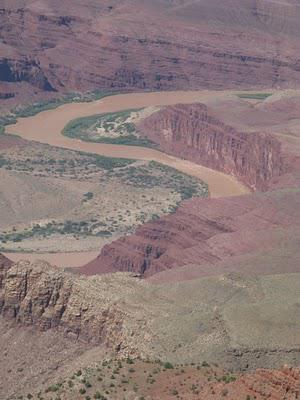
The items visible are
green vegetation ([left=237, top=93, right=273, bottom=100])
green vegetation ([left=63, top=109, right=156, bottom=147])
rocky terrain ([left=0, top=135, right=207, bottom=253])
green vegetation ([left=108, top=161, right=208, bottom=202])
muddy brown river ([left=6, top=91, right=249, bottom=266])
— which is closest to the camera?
rocky terrain ([left=0, top=135, right=207, bottom=253])

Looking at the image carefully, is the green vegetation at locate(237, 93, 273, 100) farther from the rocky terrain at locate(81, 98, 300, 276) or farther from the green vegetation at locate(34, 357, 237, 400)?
A: the green vegetation at locate(34, 357, 237, 400)

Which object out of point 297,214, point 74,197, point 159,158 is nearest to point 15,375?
point 297,214

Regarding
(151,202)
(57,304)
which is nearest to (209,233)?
(57,304)

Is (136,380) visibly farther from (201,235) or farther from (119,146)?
(119,146)

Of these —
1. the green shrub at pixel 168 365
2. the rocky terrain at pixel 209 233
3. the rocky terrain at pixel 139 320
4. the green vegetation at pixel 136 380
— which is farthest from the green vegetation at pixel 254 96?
the green vegetation at pixel 136 380

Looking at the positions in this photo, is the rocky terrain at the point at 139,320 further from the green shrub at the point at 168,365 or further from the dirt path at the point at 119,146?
the dirt path at the point at 119,146

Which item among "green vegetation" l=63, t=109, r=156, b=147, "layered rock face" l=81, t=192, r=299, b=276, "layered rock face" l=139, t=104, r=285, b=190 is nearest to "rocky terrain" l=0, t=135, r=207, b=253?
"layered rock face" l=139, t=104, r=285, b=190

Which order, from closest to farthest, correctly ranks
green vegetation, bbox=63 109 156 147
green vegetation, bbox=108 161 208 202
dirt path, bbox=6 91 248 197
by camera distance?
green vegetation, bbox=108 161 208 202 < dirt path, bbox=6 91 248 197 < green vegetation, bbox=63 109 156 147
